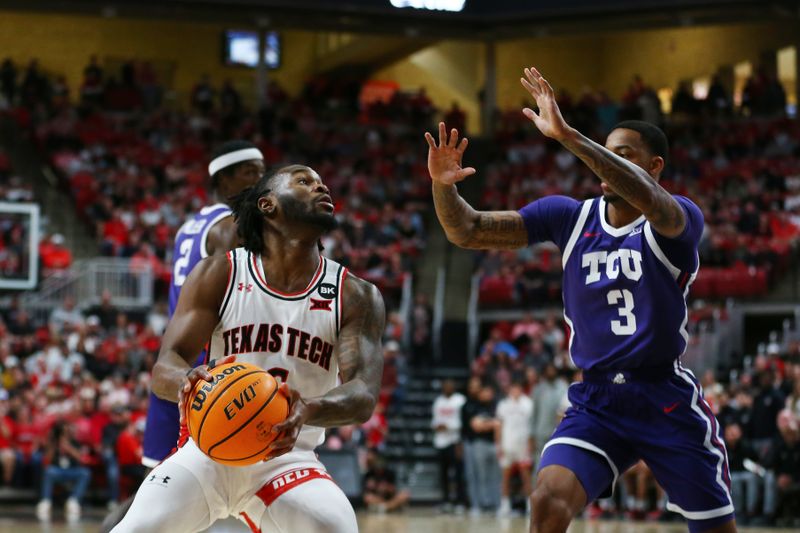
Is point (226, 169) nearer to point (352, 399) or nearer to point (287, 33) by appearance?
point (352, 399)

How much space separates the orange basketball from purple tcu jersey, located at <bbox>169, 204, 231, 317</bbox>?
2.47m

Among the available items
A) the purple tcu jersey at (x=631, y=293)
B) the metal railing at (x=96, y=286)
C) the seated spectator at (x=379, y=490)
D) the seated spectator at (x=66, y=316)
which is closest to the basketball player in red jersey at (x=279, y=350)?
the purple tcu jersey at (x=631, y=293)

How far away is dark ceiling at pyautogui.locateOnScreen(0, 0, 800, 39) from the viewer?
1122 inches

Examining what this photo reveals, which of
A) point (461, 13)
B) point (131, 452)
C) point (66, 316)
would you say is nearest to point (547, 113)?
point (131, 452)

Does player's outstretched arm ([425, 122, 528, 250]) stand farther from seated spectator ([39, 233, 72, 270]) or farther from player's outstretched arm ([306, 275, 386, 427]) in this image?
seated spectator ([39, 233, 72, 270])

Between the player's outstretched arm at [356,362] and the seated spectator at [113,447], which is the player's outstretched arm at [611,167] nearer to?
the player's outstretched arm at [356,362]

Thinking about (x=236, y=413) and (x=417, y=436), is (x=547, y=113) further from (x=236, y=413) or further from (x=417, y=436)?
(x=417, y=436)

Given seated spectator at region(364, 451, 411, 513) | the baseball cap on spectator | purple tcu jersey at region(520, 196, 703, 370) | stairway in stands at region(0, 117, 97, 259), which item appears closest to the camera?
purple tcu jersey at region(520, 196, 703, 370)

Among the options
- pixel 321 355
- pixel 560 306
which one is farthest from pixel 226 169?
pixel 560 306

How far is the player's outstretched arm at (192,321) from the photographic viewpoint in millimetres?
5086

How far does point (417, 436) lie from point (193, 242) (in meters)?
13.4

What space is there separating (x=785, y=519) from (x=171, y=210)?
44.0 feet

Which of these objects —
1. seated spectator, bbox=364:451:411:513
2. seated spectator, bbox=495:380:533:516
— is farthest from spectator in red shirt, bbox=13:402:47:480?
seated spectator, bbox=495:380:533:516

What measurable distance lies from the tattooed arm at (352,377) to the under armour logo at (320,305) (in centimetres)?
8
